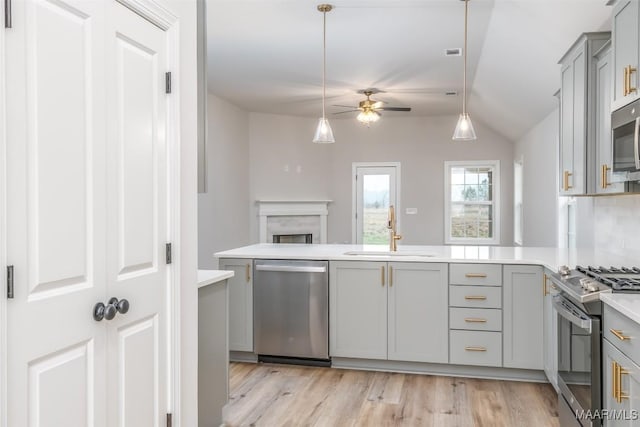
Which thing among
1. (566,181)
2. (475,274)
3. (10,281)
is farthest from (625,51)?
(10,281)

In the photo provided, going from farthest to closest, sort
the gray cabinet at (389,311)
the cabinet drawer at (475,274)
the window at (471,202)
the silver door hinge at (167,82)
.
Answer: the window at (471,202) → the gray cabinet at (389,311) → the cabinet drawer at (475,274) → the silver door hinge at (167,82)

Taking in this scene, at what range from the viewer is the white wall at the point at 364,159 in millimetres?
8250

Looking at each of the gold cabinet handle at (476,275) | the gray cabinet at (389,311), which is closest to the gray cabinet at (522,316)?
the gold cabinet handle at (476,275)

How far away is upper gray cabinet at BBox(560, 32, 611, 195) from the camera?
3.02 metres

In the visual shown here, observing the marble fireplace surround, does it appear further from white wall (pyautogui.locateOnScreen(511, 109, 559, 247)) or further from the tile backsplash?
the tile backsplash

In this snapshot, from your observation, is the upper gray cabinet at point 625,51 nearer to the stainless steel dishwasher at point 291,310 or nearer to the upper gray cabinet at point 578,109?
the upper gray cabinet at point 578,109

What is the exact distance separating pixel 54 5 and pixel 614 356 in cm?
220

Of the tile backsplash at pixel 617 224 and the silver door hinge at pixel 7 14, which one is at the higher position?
the silver door hinge at pixel 7 14

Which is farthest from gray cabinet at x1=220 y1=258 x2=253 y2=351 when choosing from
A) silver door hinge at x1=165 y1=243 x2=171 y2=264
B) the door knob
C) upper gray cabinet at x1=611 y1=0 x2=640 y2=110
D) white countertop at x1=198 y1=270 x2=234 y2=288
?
upper gray cabinet at x1=611 y1=0 x2=640 y2=110


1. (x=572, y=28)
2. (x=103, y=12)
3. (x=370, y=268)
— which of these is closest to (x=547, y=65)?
(x=572, y=28)

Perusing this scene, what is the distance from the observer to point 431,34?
4.32 metres

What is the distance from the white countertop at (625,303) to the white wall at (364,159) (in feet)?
21.4

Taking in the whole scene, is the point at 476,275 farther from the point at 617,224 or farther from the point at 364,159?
the point at 364,159

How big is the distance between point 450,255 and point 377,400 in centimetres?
119
